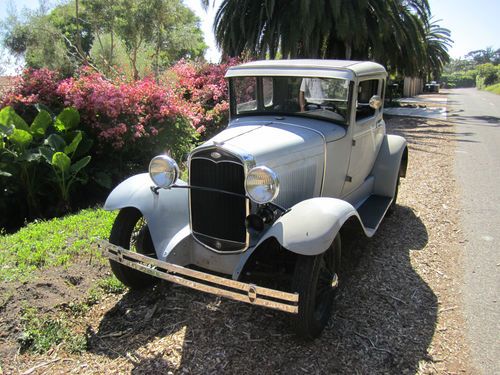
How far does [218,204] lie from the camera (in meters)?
3.13

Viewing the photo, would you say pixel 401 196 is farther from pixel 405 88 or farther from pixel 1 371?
pixel 405 88

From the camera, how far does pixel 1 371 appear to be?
267 cm

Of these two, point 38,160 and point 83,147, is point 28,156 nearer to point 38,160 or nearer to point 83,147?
point 38,160

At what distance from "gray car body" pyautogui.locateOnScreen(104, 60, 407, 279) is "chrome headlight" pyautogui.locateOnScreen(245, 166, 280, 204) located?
19cm

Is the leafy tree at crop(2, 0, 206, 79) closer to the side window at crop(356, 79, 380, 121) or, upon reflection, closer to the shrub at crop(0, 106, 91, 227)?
the shrub at crop(0, 106, 91, 227)

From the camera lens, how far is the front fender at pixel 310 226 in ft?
8.60

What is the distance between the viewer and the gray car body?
111 inches

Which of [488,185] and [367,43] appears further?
[367,43]

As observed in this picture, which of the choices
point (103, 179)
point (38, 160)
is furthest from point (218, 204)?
point (38, 160)

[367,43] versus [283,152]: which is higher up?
A: [367,43]

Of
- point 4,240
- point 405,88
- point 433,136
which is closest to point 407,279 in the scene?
point 4,240

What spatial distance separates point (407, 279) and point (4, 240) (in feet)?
14.1

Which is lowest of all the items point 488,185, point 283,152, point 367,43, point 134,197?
point 488,185

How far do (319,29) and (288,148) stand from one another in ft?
44.6
